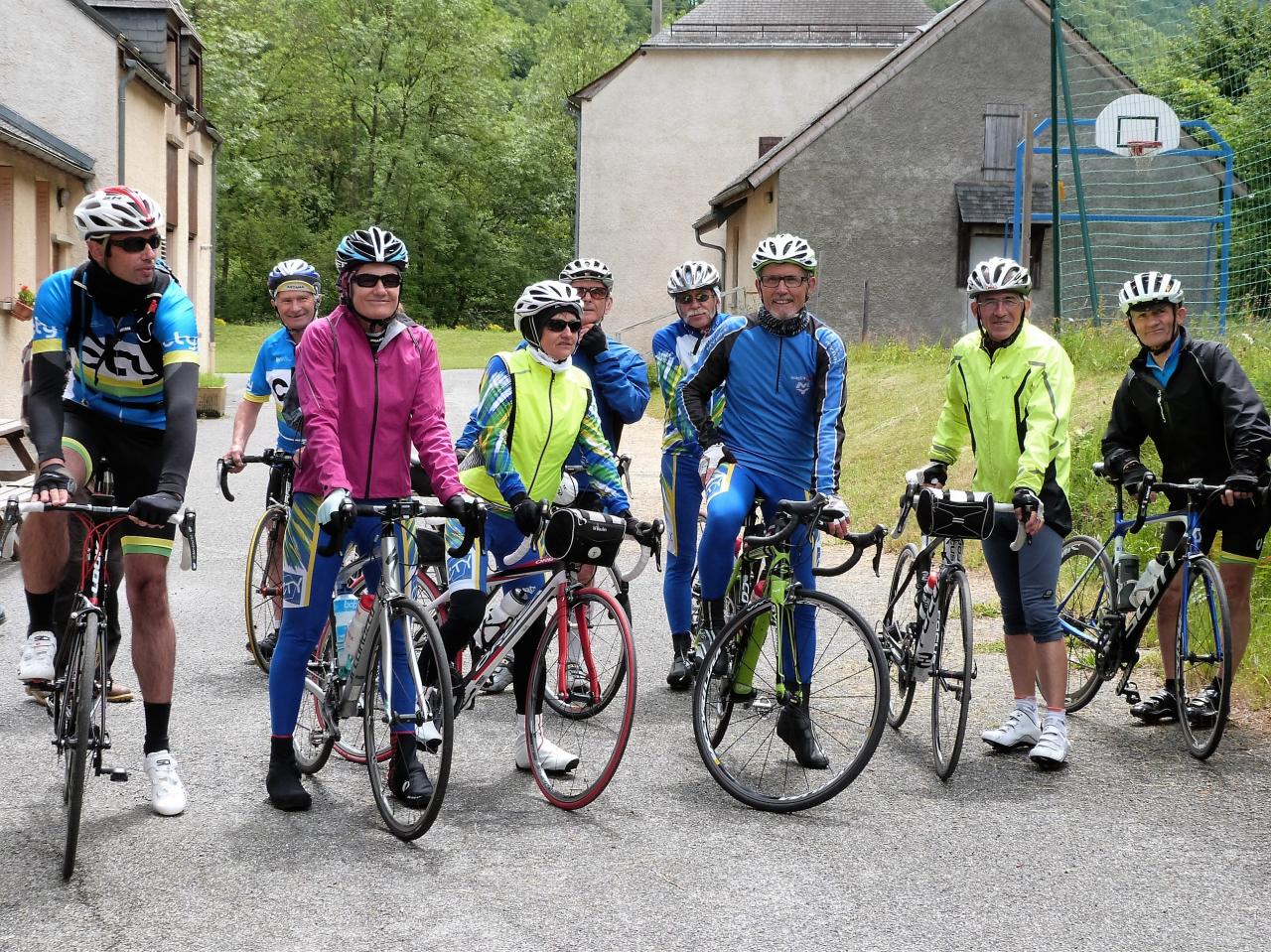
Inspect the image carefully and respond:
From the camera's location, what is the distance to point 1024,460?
6109mm

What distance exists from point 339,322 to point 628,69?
38.7 metres

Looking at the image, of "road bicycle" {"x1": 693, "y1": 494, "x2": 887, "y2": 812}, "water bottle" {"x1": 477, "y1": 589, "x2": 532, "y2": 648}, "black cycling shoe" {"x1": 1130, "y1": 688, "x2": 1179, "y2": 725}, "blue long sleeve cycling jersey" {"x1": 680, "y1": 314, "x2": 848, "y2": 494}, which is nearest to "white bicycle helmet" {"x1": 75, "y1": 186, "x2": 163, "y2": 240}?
"water bottle" {"x1": 477, "y1": 589, "x2": 532, "y2": 648}

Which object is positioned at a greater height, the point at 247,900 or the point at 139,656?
the point at 139,656

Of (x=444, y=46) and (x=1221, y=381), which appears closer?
(x=1221, y=381)

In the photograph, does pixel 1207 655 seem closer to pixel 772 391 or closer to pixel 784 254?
pixel 772 391

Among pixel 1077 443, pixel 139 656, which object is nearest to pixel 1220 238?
pixel 1077 443

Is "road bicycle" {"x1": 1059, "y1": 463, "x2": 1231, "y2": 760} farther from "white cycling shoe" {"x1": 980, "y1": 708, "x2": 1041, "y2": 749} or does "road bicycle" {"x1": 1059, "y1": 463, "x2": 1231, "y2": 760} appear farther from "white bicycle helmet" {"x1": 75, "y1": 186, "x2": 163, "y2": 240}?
"white bicycle helmet" {"x1": 75, "y1": 186, "x2": 163, "y2": 240}

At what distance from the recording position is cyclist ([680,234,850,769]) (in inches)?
248

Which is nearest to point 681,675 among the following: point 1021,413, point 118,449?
point 1021,413

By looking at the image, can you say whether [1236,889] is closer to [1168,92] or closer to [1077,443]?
[1077,443]

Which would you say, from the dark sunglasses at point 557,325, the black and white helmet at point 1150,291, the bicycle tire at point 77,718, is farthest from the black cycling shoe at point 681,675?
the bicycle tire at point 77,718

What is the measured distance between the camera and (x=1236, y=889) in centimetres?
470

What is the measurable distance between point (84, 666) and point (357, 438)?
1.24 meters

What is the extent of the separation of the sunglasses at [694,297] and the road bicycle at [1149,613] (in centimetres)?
228
